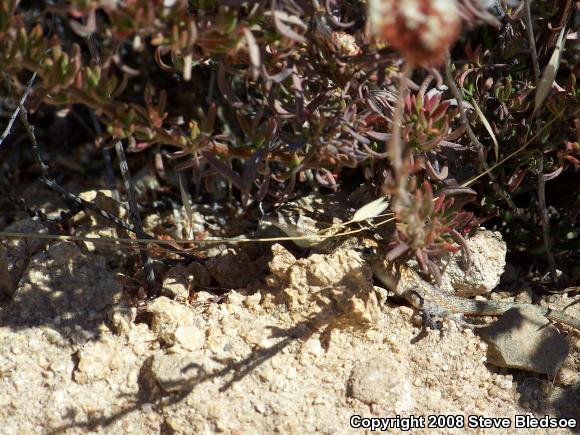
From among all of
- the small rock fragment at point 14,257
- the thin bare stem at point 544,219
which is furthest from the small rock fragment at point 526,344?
the small rock fragment at point 14,257

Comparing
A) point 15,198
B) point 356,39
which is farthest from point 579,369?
point 15,198

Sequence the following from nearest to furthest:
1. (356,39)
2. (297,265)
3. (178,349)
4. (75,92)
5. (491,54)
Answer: (75,92) < (356,39) < (178,349) < (297,265) < (491,54)

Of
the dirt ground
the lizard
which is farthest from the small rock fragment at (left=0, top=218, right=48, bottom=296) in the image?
the lizard

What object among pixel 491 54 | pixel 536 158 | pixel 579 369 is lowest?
pixel 579 369

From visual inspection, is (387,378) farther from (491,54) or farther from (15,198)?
(15,198)

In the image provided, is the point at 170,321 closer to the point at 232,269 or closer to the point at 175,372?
the point at 175,372

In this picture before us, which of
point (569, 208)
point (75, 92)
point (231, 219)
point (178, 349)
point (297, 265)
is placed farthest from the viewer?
point (231, 219)
